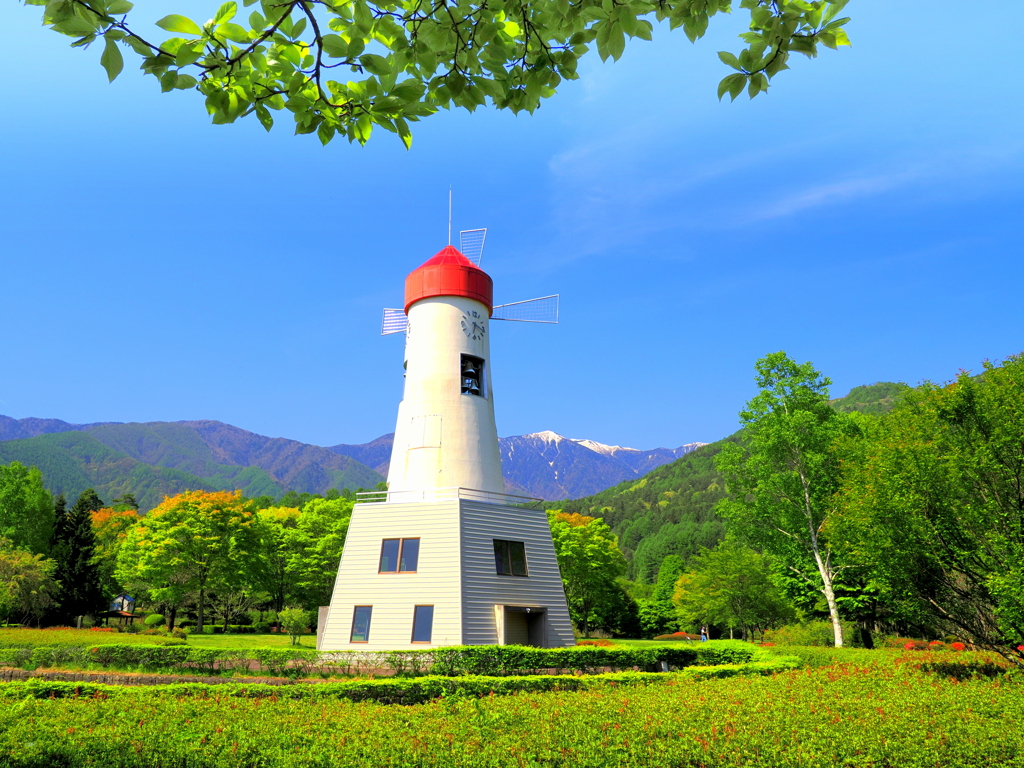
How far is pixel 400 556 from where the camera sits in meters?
22.2

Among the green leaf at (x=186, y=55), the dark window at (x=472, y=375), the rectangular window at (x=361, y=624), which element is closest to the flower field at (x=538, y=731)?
the green leaf at (x=186, y=55)

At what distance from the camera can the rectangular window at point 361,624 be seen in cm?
2166

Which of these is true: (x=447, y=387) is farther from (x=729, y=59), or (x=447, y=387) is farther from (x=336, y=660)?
(x=729, y=59)

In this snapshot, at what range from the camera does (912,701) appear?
1099 centimetres

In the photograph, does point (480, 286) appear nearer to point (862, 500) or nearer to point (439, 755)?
point (862, 500)

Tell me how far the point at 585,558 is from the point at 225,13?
43.9 meters

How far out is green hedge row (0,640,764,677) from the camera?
18.3m

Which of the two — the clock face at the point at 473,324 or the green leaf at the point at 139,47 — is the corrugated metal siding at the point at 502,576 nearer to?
the clock face at the point at 473,324

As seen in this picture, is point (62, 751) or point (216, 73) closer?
point (216, 73)

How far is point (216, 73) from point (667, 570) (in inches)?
3118

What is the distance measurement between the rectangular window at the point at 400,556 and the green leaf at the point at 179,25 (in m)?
19.9

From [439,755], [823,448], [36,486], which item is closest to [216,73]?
[439,755]

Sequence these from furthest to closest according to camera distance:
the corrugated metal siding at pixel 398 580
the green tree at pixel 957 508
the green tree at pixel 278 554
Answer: the green tree at pixel 278 554 → the corrugated metal siding at pixel 398 580 → the green tree at pixel 957 508

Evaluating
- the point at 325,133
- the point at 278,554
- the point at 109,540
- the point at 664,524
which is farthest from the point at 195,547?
the point at 664,524
